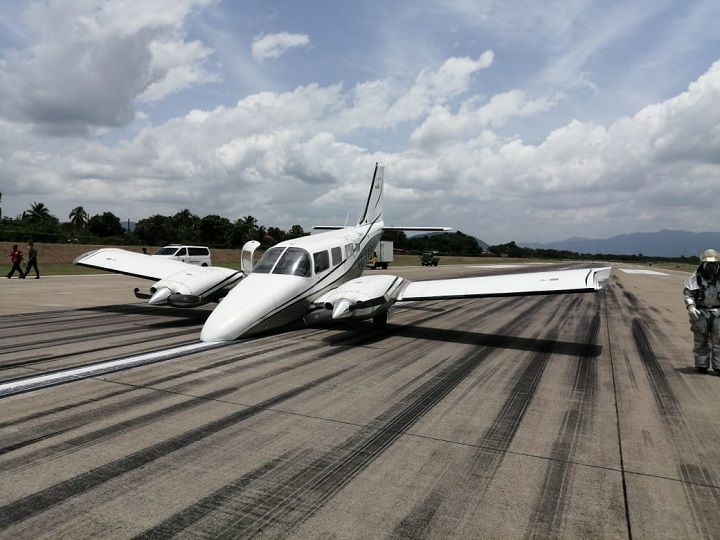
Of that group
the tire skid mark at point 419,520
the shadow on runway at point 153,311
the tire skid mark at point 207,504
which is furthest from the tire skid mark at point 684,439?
the shadow on runway at point 153,311

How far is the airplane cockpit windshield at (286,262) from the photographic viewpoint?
1312 centimetres

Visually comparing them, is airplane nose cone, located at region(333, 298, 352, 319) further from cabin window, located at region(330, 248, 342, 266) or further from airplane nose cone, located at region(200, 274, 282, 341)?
cabin window, located at region(330, 248, 342, 266)

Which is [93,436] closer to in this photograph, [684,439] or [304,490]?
[304,490]

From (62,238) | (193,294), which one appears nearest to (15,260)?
(193,294)

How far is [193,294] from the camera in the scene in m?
13.8

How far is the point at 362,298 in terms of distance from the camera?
1216 cm

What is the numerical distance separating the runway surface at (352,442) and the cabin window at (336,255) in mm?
3730

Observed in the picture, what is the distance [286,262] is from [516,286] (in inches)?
256

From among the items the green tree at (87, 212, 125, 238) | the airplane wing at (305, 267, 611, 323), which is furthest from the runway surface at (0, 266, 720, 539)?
the green tree at (87, 212, 125, 238)

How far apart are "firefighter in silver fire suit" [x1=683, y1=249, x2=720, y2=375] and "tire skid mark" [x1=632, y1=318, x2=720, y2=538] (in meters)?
1.07

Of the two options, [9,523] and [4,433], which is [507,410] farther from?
[4,433]

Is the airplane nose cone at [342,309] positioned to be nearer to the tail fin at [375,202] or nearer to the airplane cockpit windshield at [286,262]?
the airplane cockpit windshield at [286,262]

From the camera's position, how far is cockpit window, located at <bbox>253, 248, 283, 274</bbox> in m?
13.2

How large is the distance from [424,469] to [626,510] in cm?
189
